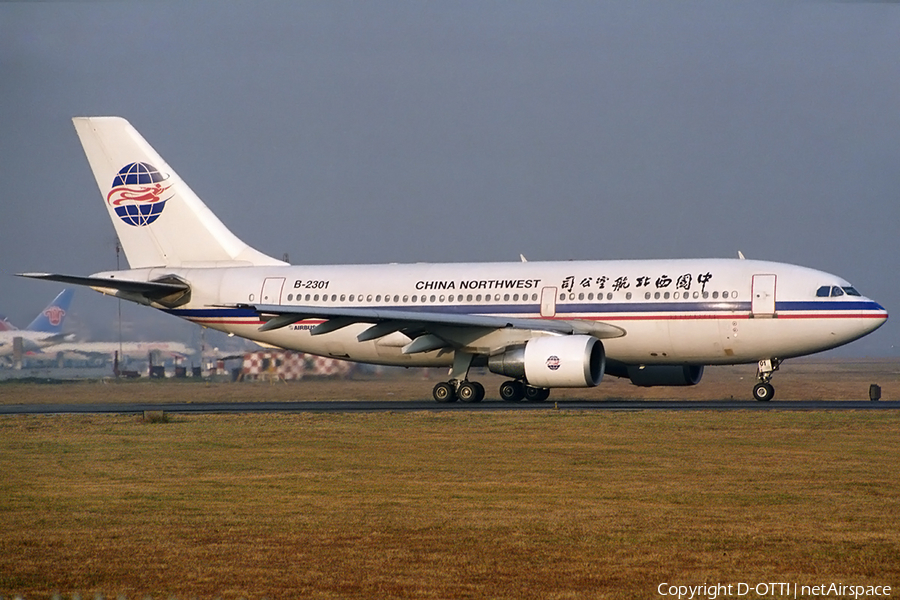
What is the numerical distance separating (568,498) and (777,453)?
17.1 feet

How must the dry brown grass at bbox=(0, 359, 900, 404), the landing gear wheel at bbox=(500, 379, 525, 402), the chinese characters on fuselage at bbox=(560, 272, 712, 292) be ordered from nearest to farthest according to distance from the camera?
1. the chinese characters on fuselage at bbox=(560, 272, 712, 292)
2. the landing gear wheel at bbox=(500, 379, 525, 402)
3. the dry brown grass at bbox=(0, 359, 900, 404)

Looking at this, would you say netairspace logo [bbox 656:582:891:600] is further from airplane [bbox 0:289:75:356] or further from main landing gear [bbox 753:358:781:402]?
airplane [bbox 0:289:75:356]

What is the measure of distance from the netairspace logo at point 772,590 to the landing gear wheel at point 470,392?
2236cm

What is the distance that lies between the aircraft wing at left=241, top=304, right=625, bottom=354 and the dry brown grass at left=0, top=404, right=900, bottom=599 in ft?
26.8

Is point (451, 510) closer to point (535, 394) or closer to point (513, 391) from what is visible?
point (513, 391)

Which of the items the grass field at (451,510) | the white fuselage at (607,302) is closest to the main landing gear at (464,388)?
the white fuselage at (607,302)

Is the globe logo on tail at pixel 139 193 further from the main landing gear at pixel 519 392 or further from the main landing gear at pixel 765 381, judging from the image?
the main landing gear at pixel 765 381

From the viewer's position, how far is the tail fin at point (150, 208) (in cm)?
3634

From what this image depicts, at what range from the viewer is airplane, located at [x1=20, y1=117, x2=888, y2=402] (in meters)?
29.5

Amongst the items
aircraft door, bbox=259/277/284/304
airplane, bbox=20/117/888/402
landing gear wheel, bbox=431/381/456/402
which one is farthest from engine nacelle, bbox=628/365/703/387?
aircraft door, bbox=259/277/284/304

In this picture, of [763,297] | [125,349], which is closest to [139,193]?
[125,349]

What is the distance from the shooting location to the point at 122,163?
36.8m

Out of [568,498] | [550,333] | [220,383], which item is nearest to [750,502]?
[568,498]

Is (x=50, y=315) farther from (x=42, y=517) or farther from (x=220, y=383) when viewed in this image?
(x=42, y=517)
